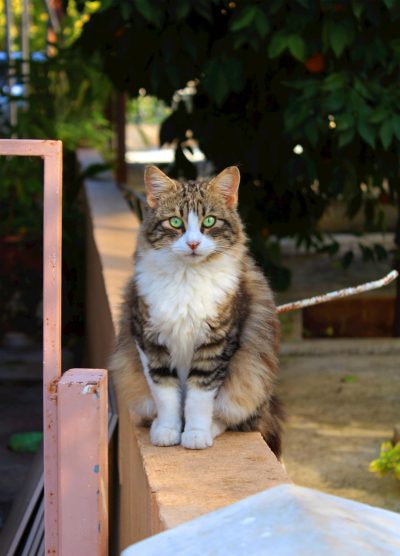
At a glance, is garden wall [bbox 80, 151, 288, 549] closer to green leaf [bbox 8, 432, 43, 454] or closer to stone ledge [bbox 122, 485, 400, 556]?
stone ledge [bbox 122, 485, 400, 556]

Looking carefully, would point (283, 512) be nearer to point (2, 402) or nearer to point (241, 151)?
point (241, 151)

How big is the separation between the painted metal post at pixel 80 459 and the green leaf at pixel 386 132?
7.85 ft

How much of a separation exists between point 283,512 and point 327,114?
3.39 meters

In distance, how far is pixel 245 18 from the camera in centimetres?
457

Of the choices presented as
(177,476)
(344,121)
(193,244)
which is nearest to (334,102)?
(344,121)

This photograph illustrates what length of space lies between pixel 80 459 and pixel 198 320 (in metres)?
0.62

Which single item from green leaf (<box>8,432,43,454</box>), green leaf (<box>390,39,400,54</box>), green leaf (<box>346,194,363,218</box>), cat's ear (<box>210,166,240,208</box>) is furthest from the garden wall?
green leaf (<box>346,194,363,218</box>)

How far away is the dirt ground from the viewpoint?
4.34m

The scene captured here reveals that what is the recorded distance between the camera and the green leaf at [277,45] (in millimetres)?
4570

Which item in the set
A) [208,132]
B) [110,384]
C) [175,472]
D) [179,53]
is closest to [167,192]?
[175,472]

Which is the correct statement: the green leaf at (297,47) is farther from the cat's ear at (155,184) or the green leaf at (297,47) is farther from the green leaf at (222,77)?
the cat's ear at (155,184)

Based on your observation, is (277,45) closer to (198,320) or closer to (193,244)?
(193,244)

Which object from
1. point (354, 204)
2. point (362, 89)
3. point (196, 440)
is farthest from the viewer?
point (354, 204)

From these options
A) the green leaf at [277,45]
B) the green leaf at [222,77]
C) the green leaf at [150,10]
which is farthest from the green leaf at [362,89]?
the green leaf at [150,10]
